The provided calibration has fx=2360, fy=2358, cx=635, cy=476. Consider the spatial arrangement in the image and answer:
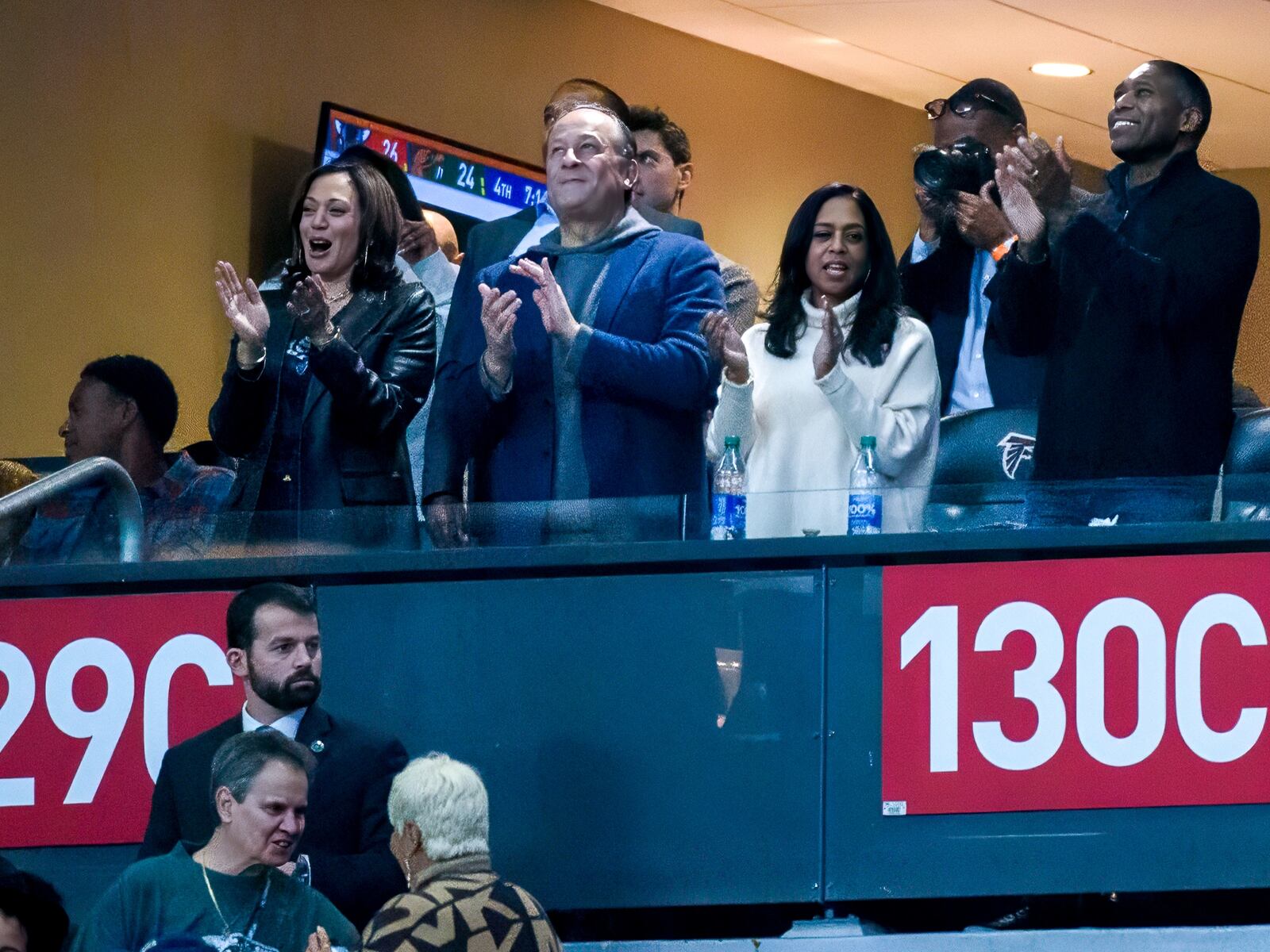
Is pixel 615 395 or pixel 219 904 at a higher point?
pixel 615 395

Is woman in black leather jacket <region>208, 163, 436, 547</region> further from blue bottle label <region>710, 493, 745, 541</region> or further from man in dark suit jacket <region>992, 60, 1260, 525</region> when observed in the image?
man in dark suit jacket <region>992, 60, 1260, 525</region>

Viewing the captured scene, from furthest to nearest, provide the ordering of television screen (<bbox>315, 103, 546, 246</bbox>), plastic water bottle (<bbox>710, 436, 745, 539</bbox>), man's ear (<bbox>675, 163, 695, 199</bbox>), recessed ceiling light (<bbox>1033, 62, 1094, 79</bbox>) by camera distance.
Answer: recessed ceiling light (<bbox>1033, 62, 1094, 79</bbox>)
television screen (<bbox>315, 103, 546, 246</bbox>)
man's ear (<bbox>675, 163, 695, 199</bbox>)
plastic water bottle (<bbox>710, 436, 745, 539</bbox>)

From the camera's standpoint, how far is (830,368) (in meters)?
5.19

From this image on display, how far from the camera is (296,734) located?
4812 millimetres

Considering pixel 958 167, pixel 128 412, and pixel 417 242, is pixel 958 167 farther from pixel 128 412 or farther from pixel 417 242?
pixel 128 412

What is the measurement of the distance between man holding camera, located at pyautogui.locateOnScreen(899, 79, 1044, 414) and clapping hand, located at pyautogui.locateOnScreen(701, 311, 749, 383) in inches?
24.7

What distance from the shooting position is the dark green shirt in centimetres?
427

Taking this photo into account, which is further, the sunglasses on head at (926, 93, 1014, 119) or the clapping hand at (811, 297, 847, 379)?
the sunglasses on head at (926, 93, 1014, 119)

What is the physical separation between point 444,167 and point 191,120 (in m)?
1.09

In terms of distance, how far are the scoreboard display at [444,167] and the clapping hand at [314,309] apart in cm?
324

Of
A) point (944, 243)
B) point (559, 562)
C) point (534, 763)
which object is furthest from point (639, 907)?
point (944, 243)

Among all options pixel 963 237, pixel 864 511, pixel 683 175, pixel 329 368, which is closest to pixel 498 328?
pixel 329 368

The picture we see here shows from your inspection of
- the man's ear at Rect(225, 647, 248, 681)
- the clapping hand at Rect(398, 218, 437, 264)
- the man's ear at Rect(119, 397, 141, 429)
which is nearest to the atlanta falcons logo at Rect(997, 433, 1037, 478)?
the man's ear at Rect(225, 647, 248, 681)

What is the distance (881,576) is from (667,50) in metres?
5.67
